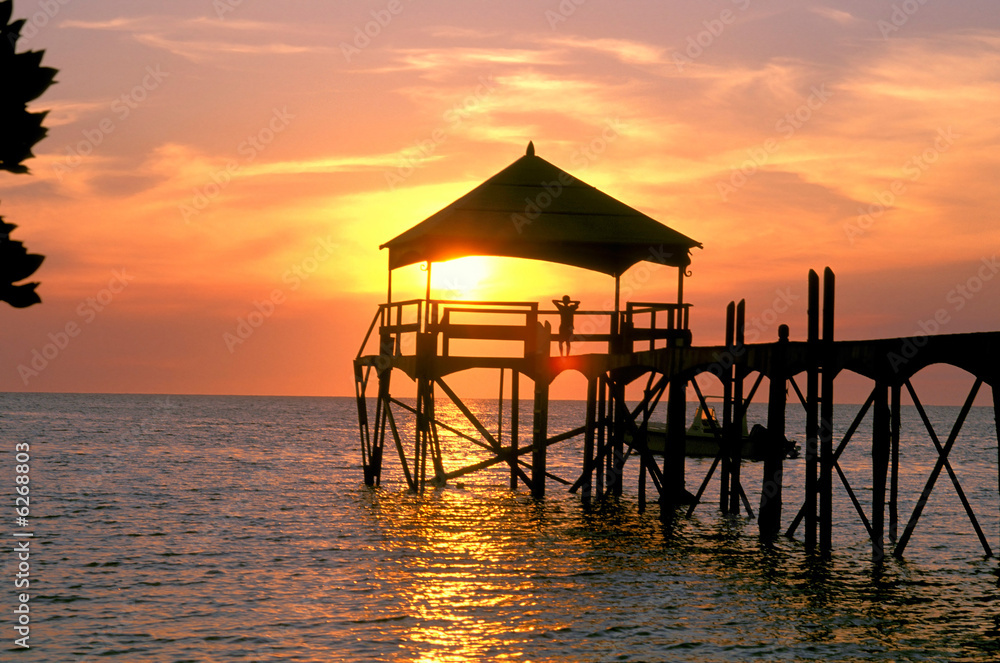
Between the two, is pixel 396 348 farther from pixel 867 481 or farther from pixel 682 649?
pixel 867 481

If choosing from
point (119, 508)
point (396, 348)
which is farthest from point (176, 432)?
point (396, 348)

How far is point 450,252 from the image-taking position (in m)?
26.0

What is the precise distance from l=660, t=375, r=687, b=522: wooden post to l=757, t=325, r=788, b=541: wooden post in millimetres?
2306

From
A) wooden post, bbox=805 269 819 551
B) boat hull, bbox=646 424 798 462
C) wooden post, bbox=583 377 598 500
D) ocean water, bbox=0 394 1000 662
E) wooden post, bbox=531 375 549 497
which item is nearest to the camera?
ocean water, bbox=0 394 1000 662

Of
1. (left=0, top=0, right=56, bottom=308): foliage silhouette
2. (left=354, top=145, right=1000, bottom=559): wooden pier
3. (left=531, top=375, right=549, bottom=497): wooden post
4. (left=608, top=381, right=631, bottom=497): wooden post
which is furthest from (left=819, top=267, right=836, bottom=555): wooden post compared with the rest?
(left=0, top=0, right=56, bottom=308): foliage silhouette

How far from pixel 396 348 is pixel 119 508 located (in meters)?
10.7

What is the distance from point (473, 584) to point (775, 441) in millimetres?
6514

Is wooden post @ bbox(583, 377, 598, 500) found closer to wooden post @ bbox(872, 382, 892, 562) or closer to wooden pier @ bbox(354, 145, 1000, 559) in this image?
wooden pier @ bbox(354, 145, 1000, 559)

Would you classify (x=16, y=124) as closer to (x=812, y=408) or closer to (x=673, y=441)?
(x=812, y=408)

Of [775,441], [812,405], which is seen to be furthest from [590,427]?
[812,405]

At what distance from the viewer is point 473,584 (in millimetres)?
17203

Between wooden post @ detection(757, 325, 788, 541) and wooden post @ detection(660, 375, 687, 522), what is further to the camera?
wooden post @ detection(660, 375, 687, 522)

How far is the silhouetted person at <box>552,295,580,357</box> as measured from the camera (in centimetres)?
2647

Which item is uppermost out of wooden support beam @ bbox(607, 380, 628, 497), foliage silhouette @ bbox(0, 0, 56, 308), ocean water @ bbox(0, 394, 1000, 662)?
foliage silhouette @ bbox(0, 0, 56, 308)
